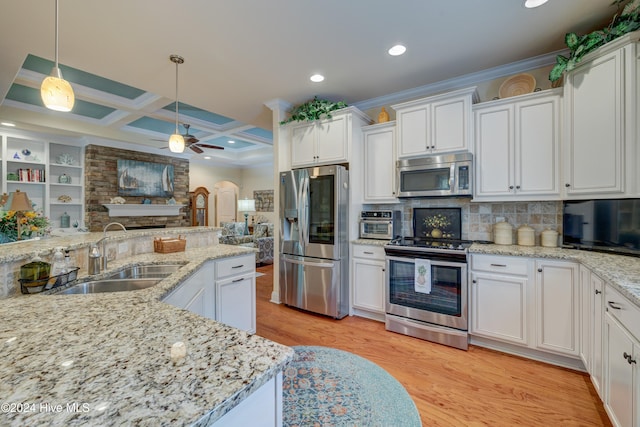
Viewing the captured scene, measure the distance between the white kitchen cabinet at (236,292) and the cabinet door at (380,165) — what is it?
1.66 metres

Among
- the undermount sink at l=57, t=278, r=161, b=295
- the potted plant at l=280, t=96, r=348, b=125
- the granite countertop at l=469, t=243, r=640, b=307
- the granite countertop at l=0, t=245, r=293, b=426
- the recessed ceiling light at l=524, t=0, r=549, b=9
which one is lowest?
the undermount sink at l=57, t=278, r=161, b=295

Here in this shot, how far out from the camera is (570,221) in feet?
8.00

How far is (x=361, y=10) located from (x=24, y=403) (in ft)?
8.33

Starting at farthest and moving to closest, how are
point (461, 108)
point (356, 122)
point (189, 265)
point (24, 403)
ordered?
point (356, 122)
point (461, 108)
point (189, 265)
point (24, 403)

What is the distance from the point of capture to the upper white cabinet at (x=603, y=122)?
75.2 inches

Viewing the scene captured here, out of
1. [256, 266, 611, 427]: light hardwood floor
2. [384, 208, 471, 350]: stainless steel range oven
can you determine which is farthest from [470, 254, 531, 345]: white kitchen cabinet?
[256, 266, 611, 427]: light hardwood floor

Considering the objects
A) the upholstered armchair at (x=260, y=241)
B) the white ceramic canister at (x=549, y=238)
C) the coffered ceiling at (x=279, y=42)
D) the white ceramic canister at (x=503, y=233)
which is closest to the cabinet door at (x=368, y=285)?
the white ceramic canister at (x=503, y=233)

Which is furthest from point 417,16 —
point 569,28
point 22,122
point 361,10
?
point 22,122

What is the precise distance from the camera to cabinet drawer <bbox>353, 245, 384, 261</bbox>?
3078 mm

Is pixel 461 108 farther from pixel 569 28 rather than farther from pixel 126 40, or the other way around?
pixel 126 40

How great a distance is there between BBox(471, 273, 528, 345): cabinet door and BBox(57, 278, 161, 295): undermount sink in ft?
8.64

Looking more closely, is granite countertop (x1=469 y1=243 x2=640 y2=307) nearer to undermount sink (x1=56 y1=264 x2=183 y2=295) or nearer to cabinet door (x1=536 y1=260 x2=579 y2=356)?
cabinet door (x1=536 y1=260 x2=579 y2=356)

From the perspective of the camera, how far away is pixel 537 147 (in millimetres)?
2512

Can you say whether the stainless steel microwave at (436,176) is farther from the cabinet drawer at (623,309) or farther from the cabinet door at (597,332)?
the cabinet drawer at (623,309)
